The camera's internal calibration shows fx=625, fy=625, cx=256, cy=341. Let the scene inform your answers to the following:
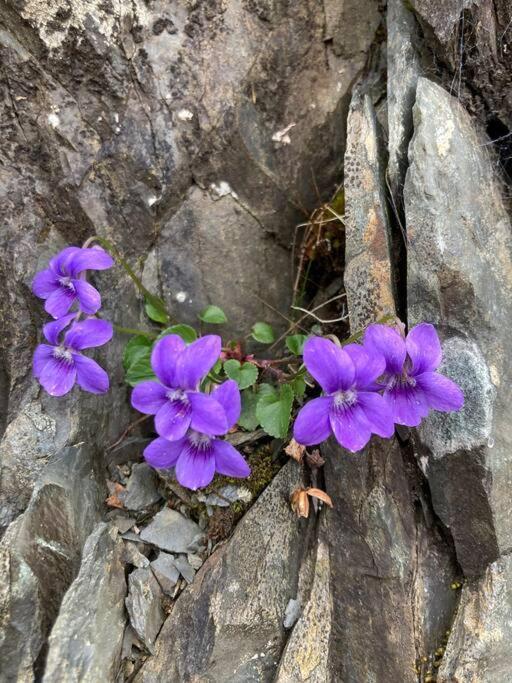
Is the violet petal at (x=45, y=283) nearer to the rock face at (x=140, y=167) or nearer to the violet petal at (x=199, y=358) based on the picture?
the rock face at (x=140, y=167)

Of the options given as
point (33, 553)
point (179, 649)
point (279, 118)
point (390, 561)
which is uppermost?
point (279, 118)

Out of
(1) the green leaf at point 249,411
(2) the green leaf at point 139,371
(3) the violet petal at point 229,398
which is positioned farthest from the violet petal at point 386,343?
(2) the green leaf at point 139,371

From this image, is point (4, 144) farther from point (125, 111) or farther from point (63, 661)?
point (63, 661)

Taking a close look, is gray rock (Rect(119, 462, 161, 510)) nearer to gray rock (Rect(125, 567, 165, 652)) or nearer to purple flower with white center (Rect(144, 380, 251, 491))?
gray rock (Rect(125, 567, 165, 652))

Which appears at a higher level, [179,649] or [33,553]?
[33,553]

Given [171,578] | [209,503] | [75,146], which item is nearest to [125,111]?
[75,146]
